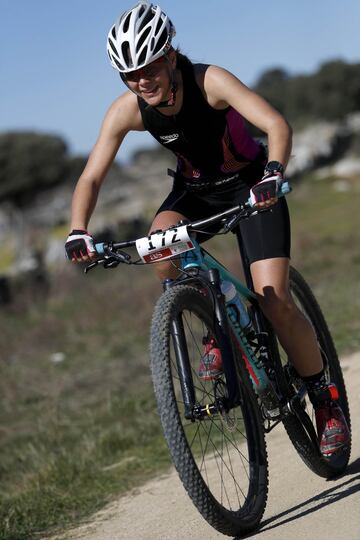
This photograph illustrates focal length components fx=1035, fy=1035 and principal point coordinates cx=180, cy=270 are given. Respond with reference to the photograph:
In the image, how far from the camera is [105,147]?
5.21 m

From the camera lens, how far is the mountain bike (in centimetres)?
425

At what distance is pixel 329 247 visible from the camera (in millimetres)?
19578

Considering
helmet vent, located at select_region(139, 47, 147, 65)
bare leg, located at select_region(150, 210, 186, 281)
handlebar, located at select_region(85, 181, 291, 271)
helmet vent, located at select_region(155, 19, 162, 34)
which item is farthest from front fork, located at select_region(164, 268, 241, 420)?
helmet vent, located at select_region(155, 19, 162, 34)

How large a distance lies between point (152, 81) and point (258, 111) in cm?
52

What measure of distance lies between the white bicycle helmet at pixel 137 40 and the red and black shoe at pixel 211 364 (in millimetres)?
1330

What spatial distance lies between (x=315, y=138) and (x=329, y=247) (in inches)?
1129

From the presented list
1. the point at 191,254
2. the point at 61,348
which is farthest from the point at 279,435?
the point at 61,348

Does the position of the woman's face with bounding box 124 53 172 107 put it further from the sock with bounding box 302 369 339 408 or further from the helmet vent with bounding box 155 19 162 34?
the sock with bounding box 302 369 339 408

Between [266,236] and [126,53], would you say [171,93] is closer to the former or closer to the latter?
[126,53]

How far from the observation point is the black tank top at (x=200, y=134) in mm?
5082

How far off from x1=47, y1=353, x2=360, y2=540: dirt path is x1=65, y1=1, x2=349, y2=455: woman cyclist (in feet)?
0.92

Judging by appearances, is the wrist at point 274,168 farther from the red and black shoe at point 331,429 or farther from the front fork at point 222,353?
the red and black shoe at point 331,429

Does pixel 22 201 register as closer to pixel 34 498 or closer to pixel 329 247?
pixel 329 247

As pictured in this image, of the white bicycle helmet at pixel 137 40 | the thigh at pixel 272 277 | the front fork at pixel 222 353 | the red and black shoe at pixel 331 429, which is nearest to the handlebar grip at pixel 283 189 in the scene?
the front fork at pixel 222 353
